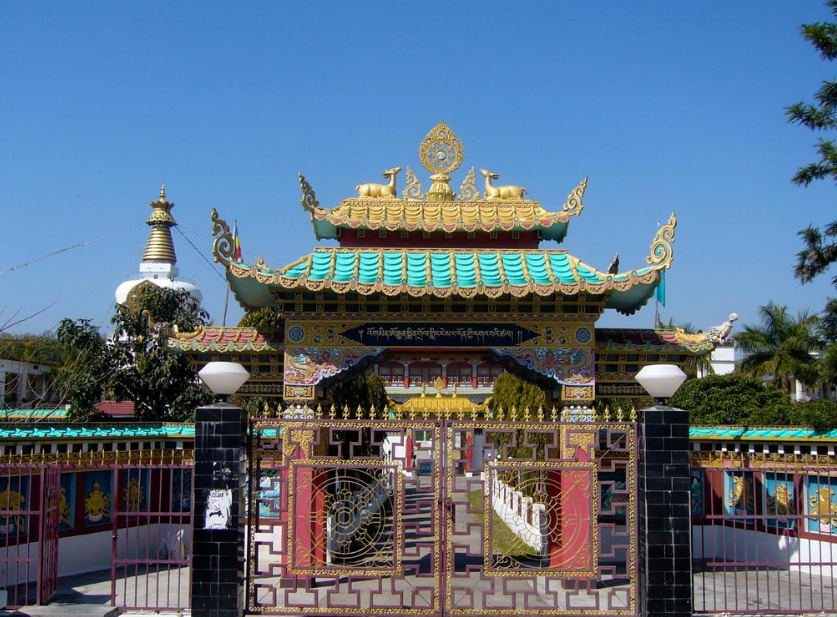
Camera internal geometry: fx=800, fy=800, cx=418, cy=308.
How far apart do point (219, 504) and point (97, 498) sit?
4919 millimetres

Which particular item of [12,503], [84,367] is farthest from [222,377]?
[84,367]

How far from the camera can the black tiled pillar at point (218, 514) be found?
26.0ft

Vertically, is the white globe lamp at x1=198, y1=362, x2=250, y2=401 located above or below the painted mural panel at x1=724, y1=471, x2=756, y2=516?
above

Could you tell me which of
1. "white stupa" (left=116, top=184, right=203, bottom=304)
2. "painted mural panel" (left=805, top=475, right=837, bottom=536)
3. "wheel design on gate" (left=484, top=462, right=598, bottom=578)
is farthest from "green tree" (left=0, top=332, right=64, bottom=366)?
"painted mural panel" (left=805, top=475, right=837, bottom=536)

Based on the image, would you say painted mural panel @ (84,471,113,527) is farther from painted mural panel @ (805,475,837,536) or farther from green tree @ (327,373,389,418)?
painted mural panel @ (805,475,837,536)

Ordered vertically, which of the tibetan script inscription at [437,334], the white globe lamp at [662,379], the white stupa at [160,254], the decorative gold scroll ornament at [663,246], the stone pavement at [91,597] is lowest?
the stone pavement at [91,597]

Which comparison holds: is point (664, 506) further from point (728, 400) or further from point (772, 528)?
point (728, 400)

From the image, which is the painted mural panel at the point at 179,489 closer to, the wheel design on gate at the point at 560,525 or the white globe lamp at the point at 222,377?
the wheel design on gate at the point at 560,525

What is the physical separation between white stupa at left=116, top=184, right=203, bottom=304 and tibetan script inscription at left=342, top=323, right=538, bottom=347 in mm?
33691

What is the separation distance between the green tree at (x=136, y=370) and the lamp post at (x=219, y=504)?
50.8 ft

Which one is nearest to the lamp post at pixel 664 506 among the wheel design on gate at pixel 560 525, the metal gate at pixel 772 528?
the wheel design on gate at pixel 560 525


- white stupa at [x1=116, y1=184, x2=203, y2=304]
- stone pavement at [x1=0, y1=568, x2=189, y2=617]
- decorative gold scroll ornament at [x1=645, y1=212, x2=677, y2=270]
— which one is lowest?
stone pavement at [x1=0, y1=568, x2=189, y2=617]

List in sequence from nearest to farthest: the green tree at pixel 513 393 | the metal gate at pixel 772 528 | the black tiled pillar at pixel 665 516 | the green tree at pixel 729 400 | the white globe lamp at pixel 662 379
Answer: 1. the black tiled pillar at pixel 665 516
2. the white globe lamp at pixel 662 379
3. the metal gate at pixel 772 528
4. the green tree at pixel 513 393
5. the green tree at pixel 729 400

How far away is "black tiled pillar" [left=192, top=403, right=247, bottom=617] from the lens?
26.0 feet
